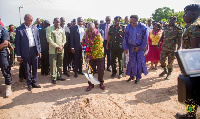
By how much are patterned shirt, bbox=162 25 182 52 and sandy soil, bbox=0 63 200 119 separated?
1125 mm

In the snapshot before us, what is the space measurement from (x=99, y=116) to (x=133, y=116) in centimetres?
66

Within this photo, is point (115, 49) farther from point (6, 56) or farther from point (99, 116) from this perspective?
point (6, 56)

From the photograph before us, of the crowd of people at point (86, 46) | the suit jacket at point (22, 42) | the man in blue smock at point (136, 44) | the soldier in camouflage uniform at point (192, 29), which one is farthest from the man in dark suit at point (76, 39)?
the soldier in camouflage uniform at point (192, 29)

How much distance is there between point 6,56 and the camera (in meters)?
4.15

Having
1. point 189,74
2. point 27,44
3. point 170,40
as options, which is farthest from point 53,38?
point 189,74

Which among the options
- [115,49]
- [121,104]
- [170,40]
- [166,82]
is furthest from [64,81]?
[170,40]

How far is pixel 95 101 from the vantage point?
11.0ft

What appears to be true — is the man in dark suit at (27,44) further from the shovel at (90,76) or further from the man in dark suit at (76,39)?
the shovel at (90,76)

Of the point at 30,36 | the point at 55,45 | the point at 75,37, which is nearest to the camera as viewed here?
the point at 30,36

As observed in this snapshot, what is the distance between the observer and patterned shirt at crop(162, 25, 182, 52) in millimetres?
4825

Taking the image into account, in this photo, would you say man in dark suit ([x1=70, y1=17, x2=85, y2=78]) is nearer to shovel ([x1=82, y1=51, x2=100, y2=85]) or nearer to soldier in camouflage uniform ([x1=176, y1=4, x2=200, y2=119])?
shovel ([x1=82, y1=51, x2=100, y2=85])

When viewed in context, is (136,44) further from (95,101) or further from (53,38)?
(53,38)

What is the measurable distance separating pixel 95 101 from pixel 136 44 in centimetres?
229

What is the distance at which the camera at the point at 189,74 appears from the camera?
1174 millimetres
